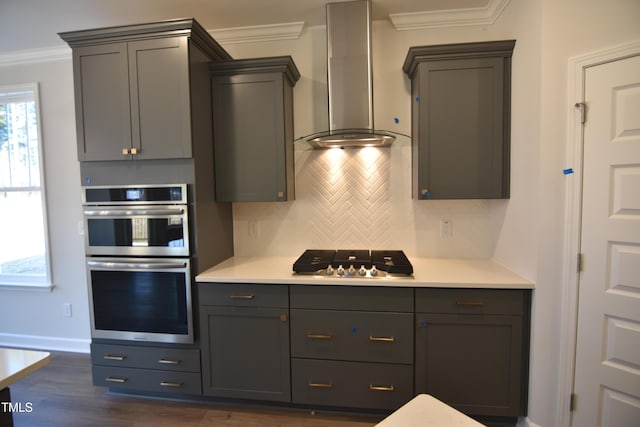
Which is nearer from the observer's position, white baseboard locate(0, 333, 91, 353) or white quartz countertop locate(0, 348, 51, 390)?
white quartz countertop locate(0, 348, 51, 390)

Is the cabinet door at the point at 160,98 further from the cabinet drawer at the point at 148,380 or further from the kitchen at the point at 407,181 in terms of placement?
the cabinet drawer at the point at 148,380

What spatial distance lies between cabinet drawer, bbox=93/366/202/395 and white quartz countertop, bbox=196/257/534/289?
0.73 m

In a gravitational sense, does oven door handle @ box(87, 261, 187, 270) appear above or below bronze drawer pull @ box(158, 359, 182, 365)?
above

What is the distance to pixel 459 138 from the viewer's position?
2008 mm

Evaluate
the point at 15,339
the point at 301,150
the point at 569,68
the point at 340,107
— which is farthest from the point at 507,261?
the point at 15,339

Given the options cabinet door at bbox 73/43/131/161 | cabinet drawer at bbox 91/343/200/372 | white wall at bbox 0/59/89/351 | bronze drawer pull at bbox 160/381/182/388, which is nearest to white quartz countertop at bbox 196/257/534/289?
cabinet drawer at bbox 91/343/200/372

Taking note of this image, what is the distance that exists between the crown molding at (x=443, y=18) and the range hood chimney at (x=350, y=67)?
1.21 ft

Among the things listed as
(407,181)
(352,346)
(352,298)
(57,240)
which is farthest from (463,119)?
(57,240)

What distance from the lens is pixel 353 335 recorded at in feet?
6.05

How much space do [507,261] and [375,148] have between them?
4.23 ft

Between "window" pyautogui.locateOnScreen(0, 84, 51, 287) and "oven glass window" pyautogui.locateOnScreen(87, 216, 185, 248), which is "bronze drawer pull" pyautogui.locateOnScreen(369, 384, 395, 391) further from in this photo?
"window" pyautogui.locateOnScreen(0, 84, 51, 287)

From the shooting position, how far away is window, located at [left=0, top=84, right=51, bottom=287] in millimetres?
2762

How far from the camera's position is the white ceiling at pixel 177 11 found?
211cm

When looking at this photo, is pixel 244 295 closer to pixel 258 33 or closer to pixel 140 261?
pixel 140 261
